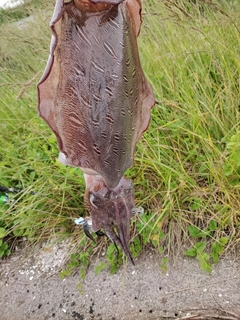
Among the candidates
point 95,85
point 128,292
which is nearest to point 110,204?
point 95,85

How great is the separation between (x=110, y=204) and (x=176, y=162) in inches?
38.5

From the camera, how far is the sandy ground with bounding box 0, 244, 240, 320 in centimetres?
113

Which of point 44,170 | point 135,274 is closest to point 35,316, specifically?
point 135,274

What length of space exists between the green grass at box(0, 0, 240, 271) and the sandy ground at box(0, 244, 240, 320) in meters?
0.05

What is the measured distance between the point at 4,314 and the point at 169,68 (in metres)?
1.13

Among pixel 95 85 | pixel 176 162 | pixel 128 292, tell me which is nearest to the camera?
pixel 95 85

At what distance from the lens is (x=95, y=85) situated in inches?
11.1

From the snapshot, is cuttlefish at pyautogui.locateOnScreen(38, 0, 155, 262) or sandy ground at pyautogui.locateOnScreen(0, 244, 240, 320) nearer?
cuttlefish at pyautogui.locateOnScreen(38, 0, 155, 262)

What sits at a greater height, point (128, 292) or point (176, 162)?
point (176, 162)

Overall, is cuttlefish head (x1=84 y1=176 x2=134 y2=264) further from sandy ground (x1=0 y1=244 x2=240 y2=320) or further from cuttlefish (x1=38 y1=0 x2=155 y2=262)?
sandy ground (x1=0 y1=244 x2=240 y2=320)

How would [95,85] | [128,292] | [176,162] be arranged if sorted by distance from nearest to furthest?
[95,85], [128,292], [176,162]

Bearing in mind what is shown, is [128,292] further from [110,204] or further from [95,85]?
[95,85]

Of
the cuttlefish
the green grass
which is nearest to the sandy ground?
Result: the green grass

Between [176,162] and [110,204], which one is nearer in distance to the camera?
[110,204]
